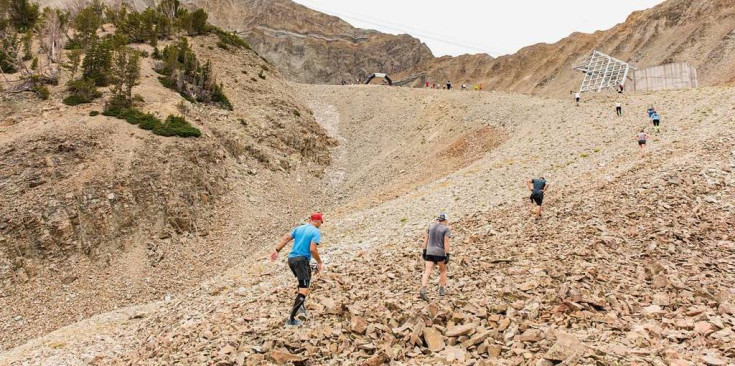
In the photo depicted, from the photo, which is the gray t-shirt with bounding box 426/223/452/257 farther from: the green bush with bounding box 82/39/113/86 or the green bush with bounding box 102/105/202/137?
the green bush with bounding box 82/39/113/86

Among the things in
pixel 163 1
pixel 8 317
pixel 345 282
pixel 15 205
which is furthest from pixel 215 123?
pixel 163 1

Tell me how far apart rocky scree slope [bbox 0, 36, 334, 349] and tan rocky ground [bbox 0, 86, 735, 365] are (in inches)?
131

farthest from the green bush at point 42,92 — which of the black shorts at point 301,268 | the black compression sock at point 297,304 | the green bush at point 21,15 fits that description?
the black compression sock at point 297,304

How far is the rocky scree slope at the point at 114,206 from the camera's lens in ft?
66.2

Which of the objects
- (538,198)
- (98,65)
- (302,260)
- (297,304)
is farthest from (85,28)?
(297,304)

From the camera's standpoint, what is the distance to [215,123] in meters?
35.8

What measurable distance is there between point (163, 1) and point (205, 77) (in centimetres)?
3035

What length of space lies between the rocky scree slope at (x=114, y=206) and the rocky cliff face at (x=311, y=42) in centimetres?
11289

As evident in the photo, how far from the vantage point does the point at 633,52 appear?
97.6 metres

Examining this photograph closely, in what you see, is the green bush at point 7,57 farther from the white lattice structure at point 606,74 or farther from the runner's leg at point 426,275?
the white lattice structure at point 606,74

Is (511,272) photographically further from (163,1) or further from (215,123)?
(163,1)

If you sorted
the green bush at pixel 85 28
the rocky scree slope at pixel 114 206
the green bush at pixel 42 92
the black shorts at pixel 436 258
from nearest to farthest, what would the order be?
the black shorts at pixel 436 258 < the rocky scree slope at pixel 114 206 < the green bush at pixel 42 92 < the green bush at pixel 85 28

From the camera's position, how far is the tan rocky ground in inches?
307

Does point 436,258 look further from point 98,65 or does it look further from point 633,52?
point 633,52
